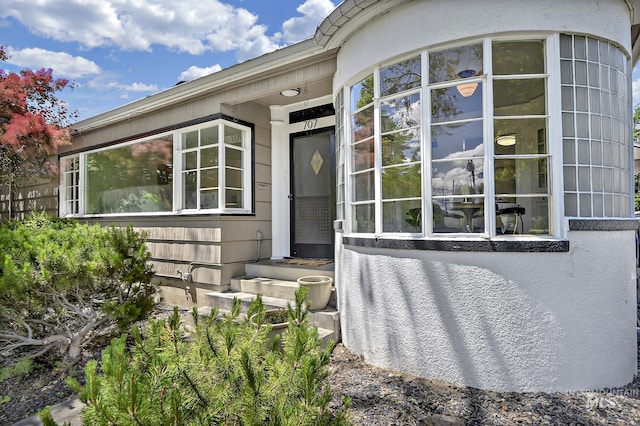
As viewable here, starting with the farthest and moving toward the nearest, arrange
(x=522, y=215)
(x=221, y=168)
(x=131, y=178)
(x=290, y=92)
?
(x=131, y=178) < (x=221, y=168) < (x=290, y=92) < (x=522, y=215)

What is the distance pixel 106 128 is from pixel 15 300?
4.55 metres

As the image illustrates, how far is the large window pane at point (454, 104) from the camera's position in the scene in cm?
308

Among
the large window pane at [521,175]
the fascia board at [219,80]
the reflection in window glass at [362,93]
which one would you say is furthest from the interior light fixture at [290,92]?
the large window pane at [521,175]

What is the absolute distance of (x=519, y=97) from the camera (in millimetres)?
3111

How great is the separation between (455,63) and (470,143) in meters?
0.76

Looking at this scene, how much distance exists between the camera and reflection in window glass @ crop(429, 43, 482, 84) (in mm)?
3076

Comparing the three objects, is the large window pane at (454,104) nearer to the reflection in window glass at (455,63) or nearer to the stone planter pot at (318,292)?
the reflection in window glass at (455,63)

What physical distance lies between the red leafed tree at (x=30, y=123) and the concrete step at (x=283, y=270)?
5.05 meters

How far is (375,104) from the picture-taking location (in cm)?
359

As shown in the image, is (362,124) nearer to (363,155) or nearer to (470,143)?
(363,155)

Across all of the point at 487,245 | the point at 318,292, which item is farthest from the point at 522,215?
the point at 318,292

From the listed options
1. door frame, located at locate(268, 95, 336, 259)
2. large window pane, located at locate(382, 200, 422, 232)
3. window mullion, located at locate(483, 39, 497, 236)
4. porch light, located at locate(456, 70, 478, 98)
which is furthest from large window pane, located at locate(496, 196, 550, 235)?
door frame, located at locate(268, 95, 336, 259)

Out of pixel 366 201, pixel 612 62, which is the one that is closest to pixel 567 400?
pixel 366 201

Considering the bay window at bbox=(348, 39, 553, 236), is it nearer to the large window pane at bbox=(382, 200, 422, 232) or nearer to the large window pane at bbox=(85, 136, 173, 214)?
the large window pane at bbox=(382, 200, 422, 232)
